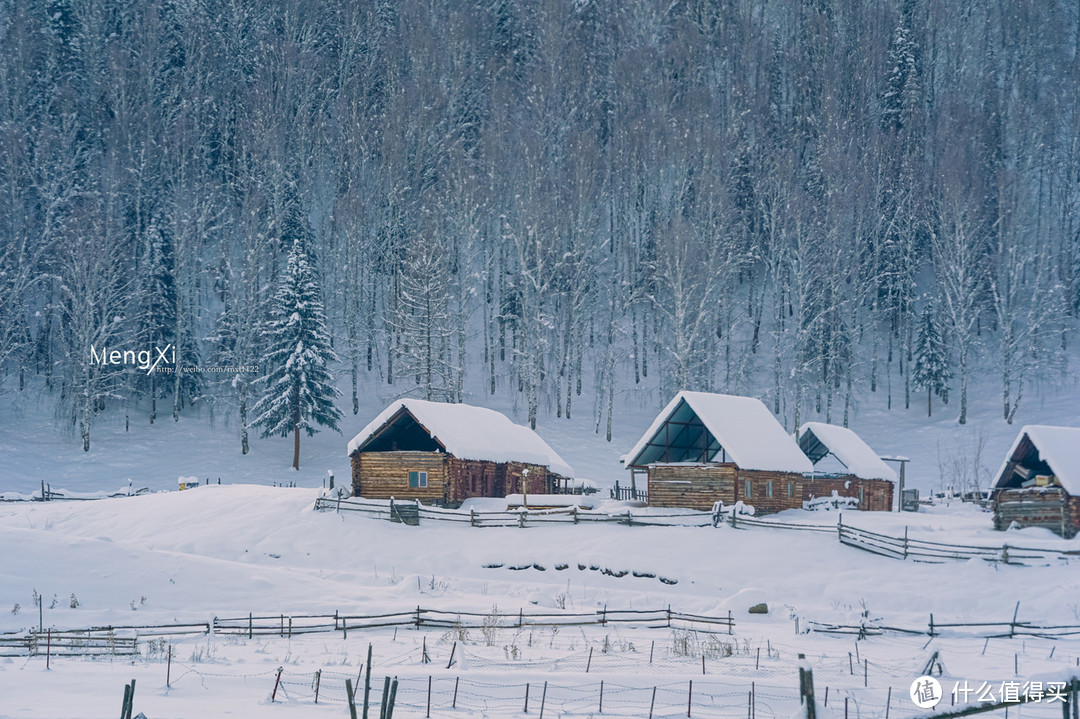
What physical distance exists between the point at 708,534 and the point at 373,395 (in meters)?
34.6

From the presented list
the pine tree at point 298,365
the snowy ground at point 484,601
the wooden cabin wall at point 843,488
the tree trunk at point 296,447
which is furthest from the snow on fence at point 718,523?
the pine tree at point 298,365

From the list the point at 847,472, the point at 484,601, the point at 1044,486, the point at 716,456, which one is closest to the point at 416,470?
the point at 484,601

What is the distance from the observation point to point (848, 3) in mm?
86875

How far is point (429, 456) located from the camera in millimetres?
41656

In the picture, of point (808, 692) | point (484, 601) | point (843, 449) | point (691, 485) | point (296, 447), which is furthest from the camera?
point (296, 447)

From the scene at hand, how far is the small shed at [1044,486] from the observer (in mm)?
37156

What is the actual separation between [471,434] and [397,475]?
367 centimetres

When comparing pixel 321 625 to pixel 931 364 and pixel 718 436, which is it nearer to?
pixel 718 436

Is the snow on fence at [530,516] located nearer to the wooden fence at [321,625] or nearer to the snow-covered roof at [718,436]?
the snow-covered roof at [718,436]

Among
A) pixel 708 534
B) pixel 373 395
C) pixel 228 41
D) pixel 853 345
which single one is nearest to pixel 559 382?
pixel 373 395

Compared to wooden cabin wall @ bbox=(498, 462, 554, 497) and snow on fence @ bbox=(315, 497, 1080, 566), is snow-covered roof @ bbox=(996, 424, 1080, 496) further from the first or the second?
wooden cabin wall @ bbox=(498, 462, 554, 497)

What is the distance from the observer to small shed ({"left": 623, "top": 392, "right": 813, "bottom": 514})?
4044 centimetres

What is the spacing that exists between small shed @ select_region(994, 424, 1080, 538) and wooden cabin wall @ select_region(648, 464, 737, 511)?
397 inches

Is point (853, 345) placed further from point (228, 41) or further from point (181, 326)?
point (228, 41)
